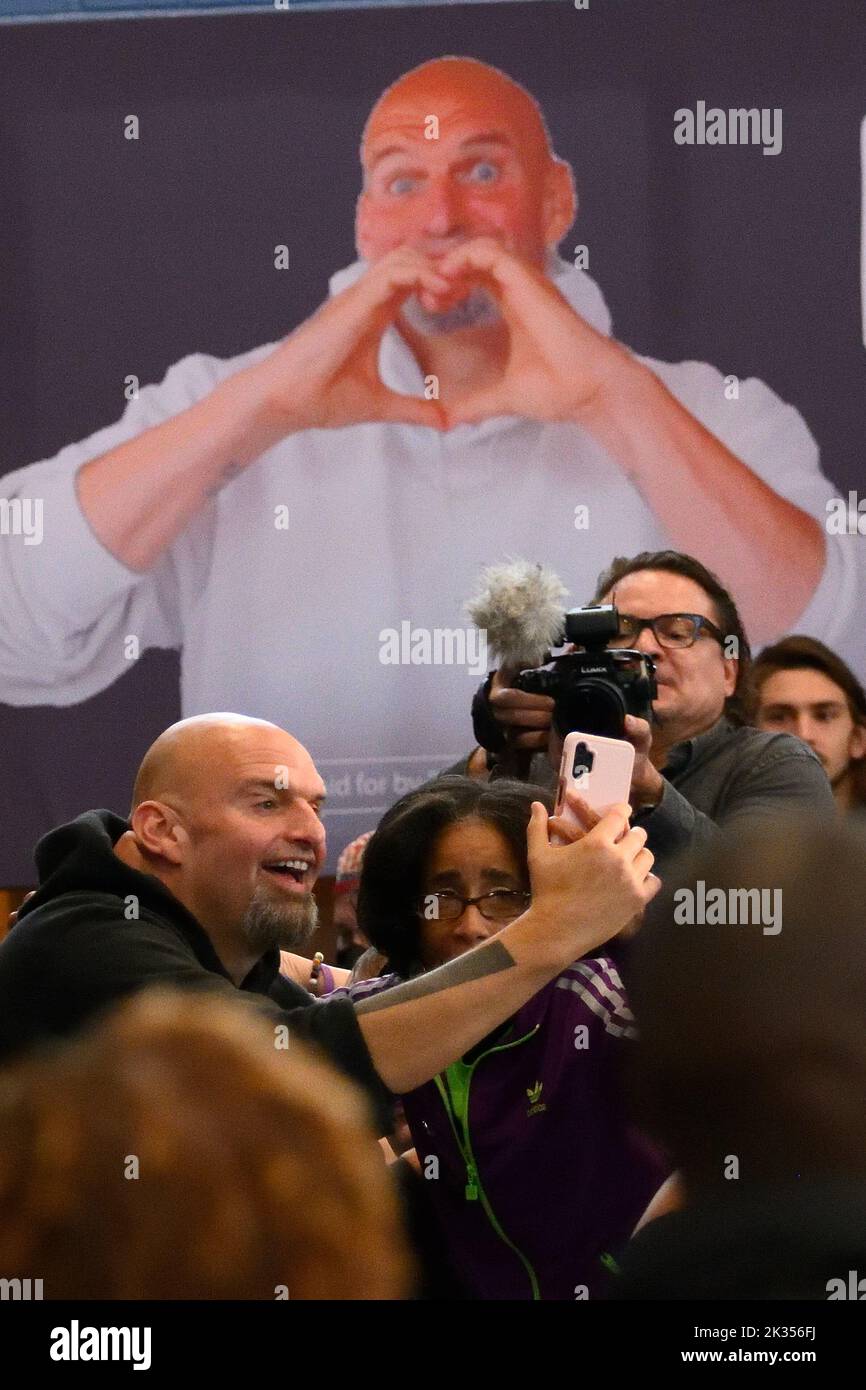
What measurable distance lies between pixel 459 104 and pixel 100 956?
167 cm

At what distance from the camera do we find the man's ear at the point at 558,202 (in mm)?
2498

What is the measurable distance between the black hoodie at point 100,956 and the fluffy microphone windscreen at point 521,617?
45 centimetres

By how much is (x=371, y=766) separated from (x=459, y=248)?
0.77 meters

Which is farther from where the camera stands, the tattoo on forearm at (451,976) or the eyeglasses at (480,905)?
the eyeglasses at (480,905)

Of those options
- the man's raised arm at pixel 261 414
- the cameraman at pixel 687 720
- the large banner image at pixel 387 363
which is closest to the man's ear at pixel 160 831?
the cameraman at pixel 687 720

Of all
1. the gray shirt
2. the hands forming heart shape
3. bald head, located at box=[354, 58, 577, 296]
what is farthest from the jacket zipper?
bald head, located at box=[354, 58, 577, 296]

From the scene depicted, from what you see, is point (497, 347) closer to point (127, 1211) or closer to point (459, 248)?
point (459, 248)

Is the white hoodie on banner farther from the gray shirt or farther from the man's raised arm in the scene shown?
the gray shirt

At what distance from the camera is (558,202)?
8.22 ft

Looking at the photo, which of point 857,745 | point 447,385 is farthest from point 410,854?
point 447,385

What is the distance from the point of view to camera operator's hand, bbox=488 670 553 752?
1601 millimetres

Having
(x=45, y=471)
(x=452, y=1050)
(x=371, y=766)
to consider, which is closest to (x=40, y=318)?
(x=45, y=471)

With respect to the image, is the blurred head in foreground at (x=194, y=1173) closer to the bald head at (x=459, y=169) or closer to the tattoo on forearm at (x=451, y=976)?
the tattoo on forearm at (x=451, y=976)

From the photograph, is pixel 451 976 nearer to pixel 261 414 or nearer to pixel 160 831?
pixel 160 831
